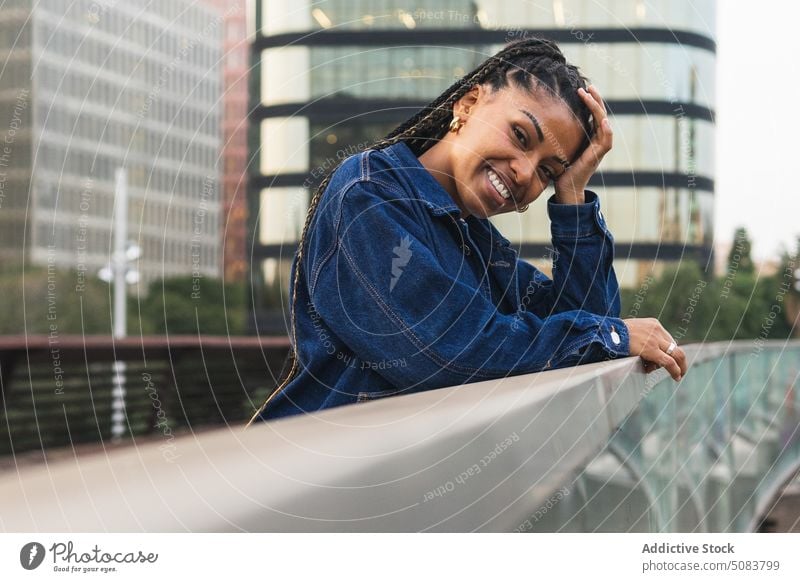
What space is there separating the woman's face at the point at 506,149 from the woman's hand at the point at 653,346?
0.16m

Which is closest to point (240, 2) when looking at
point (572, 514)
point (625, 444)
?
point (625, 444)

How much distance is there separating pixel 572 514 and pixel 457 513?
274 millimetres

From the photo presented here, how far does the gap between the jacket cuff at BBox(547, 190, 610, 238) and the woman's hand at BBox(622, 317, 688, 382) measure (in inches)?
5.5

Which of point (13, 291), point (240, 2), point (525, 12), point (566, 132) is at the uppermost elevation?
point (525, 12)

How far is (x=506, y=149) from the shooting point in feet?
2.89

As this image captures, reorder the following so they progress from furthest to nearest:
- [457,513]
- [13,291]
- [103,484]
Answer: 1. [13,291]
2. [457,513]
3. [103,484]

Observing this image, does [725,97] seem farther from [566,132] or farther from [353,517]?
[353,517]

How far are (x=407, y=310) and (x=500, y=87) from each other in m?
0.27

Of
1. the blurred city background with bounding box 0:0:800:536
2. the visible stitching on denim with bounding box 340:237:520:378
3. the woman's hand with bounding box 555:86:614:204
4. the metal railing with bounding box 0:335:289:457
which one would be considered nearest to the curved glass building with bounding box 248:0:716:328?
the blurred city background with bounding box 0:0:800:536

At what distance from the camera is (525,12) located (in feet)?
9.21

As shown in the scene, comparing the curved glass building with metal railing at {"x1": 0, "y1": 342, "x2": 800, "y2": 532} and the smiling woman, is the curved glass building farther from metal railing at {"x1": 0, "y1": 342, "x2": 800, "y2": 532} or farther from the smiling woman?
metal railing at {"x1": 0, "y1": 342, "x2": 800, "y2": 532}

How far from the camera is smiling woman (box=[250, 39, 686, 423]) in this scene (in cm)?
75

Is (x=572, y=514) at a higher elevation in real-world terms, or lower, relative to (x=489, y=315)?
lower

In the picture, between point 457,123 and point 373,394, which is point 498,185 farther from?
point 373,394
